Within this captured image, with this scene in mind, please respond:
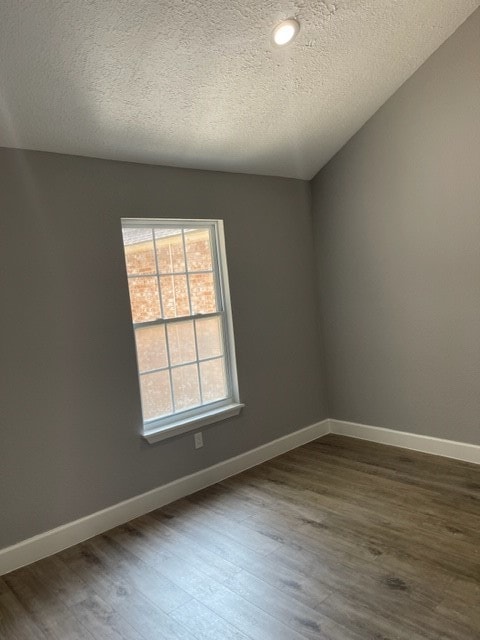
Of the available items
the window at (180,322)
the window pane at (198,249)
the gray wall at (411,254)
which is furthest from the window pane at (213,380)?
Answer: the gray wall at (411,254)

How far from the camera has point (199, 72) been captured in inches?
103

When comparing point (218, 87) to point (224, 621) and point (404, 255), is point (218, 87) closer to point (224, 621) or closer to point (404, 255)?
point (404, 255)

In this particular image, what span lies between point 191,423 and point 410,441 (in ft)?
5.86

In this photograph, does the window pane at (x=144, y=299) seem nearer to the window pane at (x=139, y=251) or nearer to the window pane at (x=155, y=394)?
the window pane at (x=139, y=251)

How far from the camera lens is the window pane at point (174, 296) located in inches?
133

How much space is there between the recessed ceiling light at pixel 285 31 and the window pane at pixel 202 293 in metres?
1.62

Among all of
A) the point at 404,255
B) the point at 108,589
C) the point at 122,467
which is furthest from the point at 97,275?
the point at 404,255

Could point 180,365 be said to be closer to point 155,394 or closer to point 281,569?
point 155,394

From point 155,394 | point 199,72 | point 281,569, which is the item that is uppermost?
point 199,72

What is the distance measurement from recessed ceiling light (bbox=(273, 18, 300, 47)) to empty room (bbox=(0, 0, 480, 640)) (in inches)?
0.8

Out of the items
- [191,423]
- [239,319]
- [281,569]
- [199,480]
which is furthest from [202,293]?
[281,569]

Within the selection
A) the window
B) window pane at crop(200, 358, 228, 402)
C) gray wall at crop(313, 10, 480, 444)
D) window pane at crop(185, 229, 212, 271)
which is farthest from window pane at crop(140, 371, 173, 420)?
gray wall at crop(313, 10, 480, 444)

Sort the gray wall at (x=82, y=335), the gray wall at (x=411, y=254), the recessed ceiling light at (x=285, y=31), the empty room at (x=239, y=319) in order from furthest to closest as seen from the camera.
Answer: the gray wall at (x=411, y=254), the gray wall at (x=82, y=335), the recessed ceiling light at (x=285, y=31), the empty room at (x=239, y=319)

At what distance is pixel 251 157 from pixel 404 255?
1.40m
